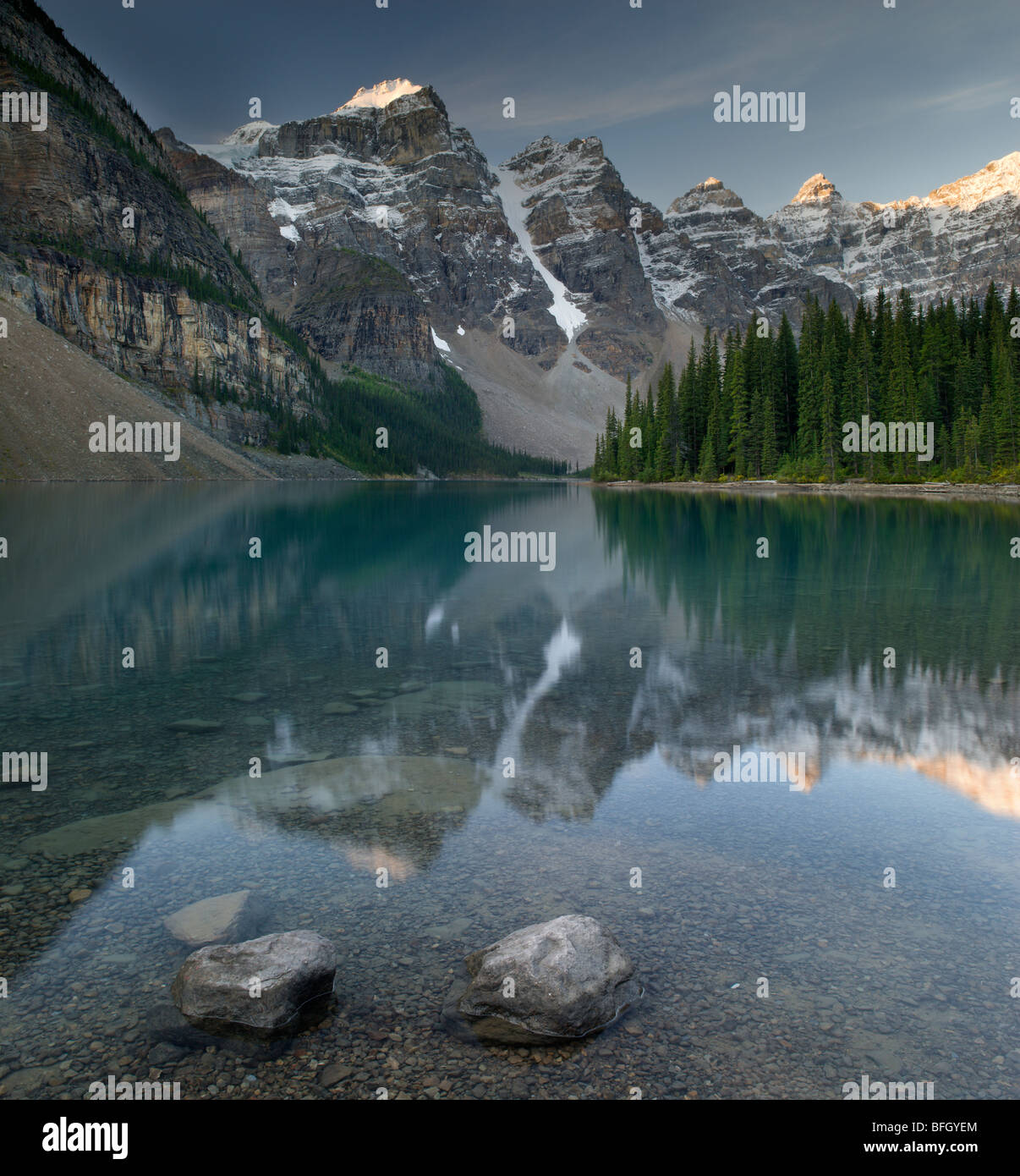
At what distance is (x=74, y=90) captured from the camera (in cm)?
15725

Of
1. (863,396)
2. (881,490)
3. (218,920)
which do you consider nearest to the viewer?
(218,920)

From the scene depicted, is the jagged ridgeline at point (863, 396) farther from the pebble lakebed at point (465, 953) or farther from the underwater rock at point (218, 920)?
the underwater rock at point (218, 920)

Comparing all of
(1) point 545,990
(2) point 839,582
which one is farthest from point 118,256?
(1) point 545,990

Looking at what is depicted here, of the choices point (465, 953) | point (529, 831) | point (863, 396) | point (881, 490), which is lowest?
point (465, 953)

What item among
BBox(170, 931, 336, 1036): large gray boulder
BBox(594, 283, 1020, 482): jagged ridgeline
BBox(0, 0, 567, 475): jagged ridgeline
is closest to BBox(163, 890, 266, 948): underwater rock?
BBox(170, 931, 336, 1036): large gray boulder

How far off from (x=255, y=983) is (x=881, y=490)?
79890 mm

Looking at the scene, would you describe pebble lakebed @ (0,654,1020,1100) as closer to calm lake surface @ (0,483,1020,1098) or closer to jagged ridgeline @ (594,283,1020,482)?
calm lake surface @ (0,483,1020,1098)

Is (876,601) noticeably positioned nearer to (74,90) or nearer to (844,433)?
(844,433)

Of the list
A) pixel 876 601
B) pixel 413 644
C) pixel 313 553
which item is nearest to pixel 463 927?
pixel 413 644

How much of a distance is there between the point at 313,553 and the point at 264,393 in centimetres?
15508

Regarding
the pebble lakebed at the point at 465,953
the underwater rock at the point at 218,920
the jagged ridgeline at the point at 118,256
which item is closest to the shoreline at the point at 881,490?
the pebble lakebed at the point at 465,953

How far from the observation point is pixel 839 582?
2281 centimetres

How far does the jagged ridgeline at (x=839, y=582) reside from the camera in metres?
14.9

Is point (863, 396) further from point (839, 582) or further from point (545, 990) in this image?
point (545, 990)
